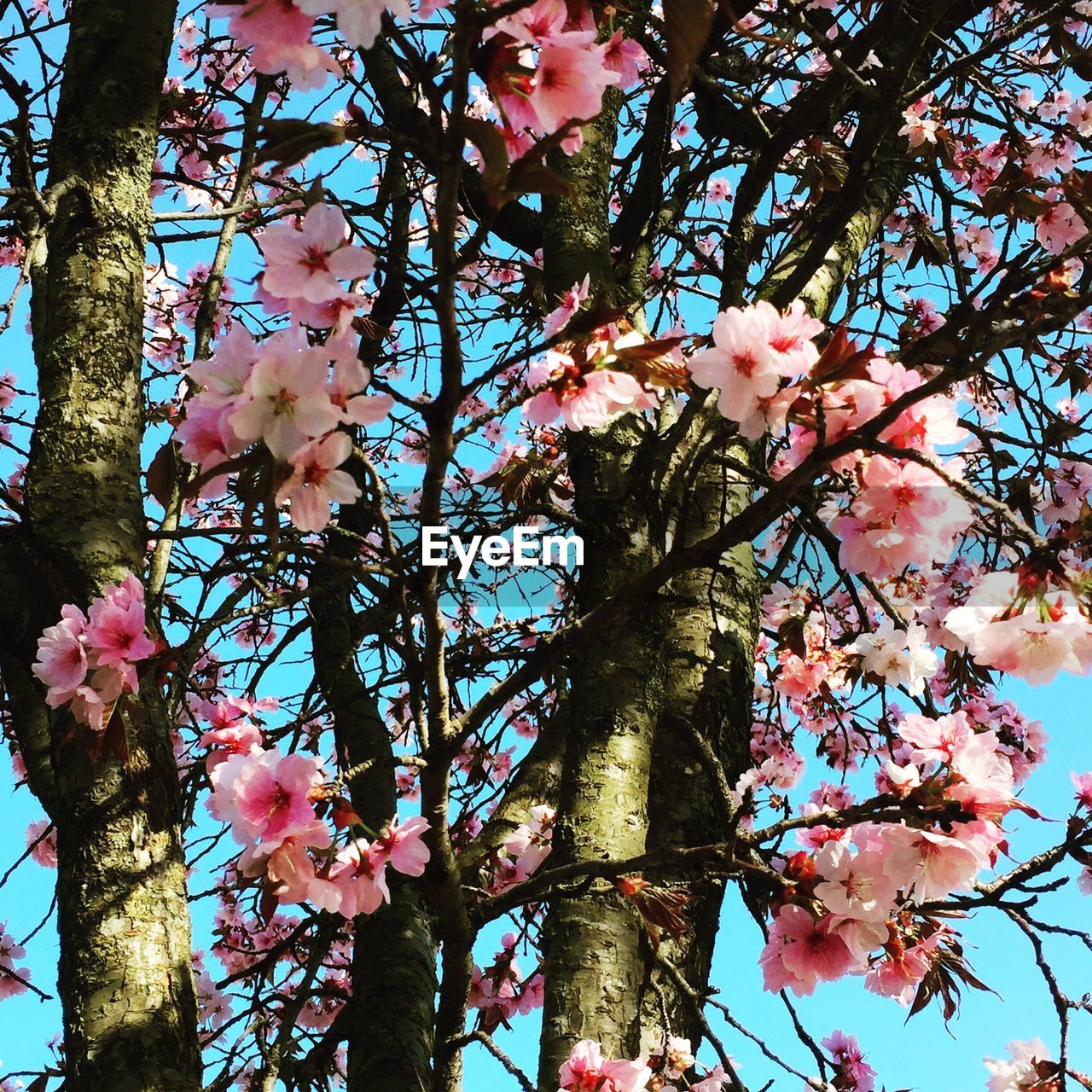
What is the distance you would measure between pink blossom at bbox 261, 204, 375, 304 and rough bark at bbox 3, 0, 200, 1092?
70 centimetres

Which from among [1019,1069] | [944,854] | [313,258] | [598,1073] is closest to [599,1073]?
[598,1073]

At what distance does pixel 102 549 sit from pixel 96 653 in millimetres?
269

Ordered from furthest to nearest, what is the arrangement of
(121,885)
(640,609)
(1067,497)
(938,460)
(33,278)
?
1. (1067,497)
2. (33,278)
3. (640,609)
4. (121,885)
5. (938,460)

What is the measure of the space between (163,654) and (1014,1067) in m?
1.57

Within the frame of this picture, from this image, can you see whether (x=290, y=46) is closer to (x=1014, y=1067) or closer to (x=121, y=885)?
(x=121, y=885)

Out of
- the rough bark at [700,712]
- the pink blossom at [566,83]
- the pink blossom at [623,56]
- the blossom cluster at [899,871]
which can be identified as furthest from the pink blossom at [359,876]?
the pink blossom at [623,56]

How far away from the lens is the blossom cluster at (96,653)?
1.35 metres

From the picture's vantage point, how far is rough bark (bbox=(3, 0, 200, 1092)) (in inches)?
52.4

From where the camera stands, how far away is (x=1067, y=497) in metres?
3.60

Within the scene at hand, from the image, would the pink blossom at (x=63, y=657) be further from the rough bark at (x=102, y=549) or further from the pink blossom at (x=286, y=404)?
the pink blossom at (x=286, y=404)

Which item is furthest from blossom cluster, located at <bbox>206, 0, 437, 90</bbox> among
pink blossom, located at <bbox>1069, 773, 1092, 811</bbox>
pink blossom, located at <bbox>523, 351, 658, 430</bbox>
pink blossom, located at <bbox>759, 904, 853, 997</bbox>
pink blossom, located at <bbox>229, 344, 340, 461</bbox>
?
pink blossom, located at <bbox>1069, 773, 1092, 811</bbox>

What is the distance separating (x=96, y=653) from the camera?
4.48 ft

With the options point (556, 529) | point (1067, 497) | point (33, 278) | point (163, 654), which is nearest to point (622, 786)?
point (556, 529)

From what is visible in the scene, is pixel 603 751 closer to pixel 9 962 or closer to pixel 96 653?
pixel 96 653
